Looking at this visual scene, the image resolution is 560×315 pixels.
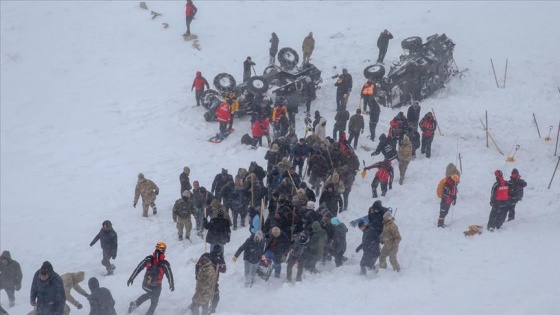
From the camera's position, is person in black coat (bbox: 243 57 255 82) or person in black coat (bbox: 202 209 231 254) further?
person in black coat (bbox: 243 57 255 82)

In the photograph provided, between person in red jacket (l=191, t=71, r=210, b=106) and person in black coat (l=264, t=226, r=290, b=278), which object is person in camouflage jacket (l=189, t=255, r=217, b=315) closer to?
person in black coat (l=264, t=226, r=290, b=278)

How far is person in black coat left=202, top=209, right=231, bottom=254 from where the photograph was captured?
12656mm

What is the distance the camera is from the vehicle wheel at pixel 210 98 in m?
21.2

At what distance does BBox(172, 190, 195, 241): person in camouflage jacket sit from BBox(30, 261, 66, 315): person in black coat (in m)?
4.12

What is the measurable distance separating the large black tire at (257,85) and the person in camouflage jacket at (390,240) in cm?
952

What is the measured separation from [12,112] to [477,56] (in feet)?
61.4

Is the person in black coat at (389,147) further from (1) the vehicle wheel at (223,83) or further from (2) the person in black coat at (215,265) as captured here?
(1) the vehicle wheel at (223,83)

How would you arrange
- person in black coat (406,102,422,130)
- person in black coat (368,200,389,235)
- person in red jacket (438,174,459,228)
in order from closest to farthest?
person in black coat (368,200,389,235), person in red jacket (438,174,459,228), person in black coat (406,102,422,130)

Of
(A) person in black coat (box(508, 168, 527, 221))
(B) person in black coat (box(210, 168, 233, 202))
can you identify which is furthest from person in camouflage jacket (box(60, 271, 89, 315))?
(A) person in black coat (box(508, 168, 527, 221))

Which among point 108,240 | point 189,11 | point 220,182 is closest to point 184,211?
point 220,182

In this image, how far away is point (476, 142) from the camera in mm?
18750

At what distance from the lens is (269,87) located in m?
21.7

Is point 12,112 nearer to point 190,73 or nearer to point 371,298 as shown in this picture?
point 190,73

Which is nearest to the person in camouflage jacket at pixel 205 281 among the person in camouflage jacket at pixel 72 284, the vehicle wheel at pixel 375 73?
the person in camouflage jacket at pixel 72 284
